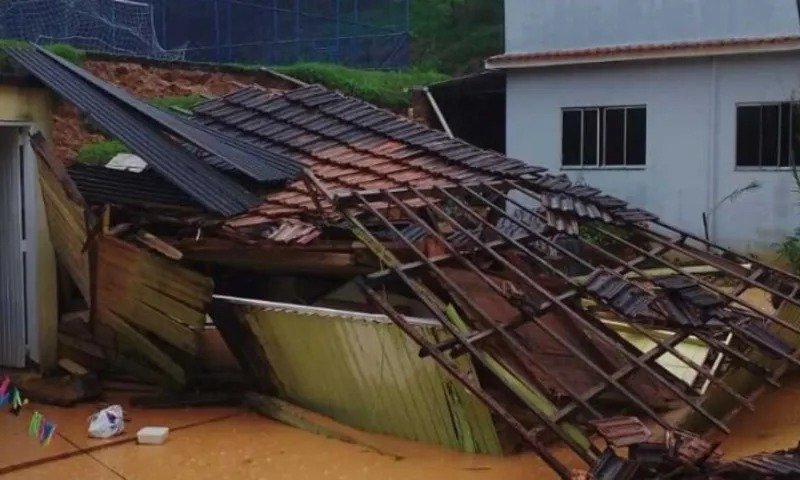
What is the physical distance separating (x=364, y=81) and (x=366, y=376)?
11097 millimetres

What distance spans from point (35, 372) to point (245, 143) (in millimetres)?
2984

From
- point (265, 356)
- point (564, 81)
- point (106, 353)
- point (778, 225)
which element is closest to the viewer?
point (265, 356)

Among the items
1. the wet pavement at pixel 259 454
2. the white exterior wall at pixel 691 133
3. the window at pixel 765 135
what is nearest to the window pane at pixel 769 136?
the window at pixel 765 135

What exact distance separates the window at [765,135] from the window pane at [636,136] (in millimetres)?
1557

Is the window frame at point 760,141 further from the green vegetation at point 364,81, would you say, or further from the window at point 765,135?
the green vegetation at point 364,81

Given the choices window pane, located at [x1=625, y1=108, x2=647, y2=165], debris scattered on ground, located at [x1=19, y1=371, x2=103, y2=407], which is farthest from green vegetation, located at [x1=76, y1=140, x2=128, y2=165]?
window pane, located at [x1=625, y1=108, x2=647, y2=165]

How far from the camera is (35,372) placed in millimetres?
8914

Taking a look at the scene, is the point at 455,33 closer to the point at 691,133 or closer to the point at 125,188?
the point at 691,133

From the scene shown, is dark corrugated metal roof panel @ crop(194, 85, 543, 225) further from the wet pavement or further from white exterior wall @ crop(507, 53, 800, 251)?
white exterior wall @ crop(507, 53, 800, 251)

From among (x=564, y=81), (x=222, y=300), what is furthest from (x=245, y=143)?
(x=564, y=81)

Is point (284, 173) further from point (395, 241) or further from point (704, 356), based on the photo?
point (704, 356)

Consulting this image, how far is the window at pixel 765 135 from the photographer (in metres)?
14.8

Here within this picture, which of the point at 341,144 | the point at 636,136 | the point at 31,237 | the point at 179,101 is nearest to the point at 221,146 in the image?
the point at 341,144

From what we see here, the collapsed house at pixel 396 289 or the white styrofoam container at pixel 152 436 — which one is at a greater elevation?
the collapsed house at pixel 396 289
